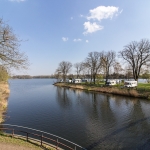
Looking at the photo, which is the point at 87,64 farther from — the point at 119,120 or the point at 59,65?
the point at 119,120

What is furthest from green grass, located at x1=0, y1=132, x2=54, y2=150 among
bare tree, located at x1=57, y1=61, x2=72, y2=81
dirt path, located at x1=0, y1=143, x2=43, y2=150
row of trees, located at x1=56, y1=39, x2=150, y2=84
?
bare tree, located at x1=57, y1=61, x2=72, y2=81

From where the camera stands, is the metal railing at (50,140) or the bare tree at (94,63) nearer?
the metal railing at (50,140)

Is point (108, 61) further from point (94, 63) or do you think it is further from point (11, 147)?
point (11, 147)

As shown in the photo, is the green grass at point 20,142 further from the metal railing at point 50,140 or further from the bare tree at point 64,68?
the bare tree at point 64,68

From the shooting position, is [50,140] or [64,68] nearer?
[50,140]

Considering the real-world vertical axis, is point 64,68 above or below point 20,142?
above

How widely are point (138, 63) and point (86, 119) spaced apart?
40.7 m

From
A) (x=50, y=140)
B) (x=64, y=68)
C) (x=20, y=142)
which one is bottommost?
(x=50, y=140)

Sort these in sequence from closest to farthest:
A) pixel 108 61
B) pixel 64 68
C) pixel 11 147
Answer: pixel 11 147 → pixel 108 61 → pixel 64 68

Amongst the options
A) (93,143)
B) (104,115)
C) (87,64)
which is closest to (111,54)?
(87,64)

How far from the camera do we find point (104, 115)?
2695 cm

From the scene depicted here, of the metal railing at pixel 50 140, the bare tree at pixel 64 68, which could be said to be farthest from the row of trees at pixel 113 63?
the metal railing at pixel 50 140

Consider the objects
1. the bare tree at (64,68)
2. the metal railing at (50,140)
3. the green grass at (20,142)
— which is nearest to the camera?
the green grass at (20,142)

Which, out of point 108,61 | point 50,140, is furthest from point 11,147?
point 108,61
